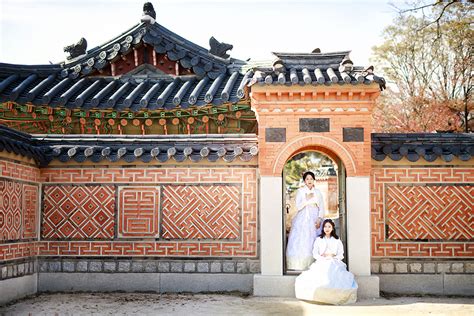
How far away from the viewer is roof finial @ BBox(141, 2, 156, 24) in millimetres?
13562

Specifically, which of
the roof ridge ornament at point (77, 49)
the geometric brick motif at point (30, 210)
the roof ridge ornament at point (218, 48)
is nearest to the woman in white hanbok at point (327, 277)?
the geometric brick motif at point (30, 210)

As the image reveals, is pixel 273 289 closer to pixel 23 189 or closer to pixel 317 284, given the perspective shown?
pixel 317 284

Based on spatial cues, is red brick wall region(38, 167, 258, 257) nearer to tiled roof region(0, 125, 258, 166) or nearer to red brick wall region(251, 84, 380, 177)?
tiled roof region(0, 125, 258, 166)

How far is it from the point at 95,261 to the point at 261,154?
3.61 m

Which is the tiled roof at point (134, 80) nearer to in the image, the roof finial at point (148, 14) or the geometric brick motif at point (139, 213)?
the roof finial at point (148, 14)

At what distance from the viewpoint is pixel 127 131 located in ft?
42.1

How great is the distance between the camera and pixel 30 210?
10.0m

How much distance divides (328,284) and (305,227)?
151 cm

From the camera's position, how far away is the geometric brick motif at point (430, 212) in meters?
10.1

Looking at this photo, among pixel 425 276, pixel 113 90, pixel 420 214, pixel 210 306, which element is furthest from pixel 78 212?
pixel 425 276

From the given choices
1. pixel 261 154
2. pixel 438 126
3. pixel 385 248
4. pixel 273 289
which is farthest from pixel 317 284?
pixel 438 126

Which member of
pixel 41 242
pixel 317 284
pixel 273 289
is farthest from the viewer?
pixel 41 242

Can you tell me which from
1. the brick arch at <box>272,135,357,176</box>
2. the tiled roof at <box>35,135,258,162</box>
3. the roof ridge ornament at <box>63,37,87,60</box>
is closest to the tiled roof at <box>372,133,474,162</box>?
the brick arch at <box>272,135,357,176</box>

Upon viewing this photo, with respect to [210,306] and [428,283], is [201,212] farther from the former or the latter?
[428,283]
